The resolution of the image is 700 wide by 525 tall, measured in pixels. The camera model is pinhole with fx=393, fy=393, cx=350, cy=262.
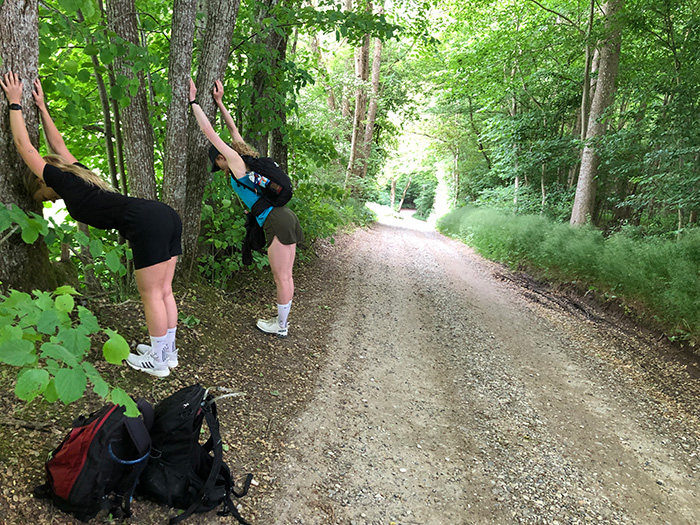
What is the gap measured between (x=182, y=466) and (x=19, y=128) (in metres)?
2.19

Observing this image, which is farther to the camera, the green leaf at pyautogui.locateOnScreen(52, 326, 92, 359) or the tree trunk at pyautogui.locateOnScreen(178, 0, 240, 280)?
the tree trunk at pyautogui.locateOnScreen(178, 0, 240, 280)

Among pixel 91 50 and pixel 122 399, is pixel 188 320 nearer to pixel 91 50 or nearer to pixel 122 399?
pixel 91 50

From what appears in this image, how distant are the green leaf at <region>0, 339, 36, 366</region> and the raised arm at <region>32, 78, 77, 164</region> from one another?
1660 mm

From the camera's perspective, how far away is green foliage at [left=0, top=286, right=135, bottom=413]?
1.31 metres

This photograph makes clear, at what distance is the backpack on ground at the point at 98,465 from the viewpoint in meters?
1.80

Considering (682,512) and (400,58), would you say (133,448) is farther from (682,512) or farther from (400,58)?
(400,58)

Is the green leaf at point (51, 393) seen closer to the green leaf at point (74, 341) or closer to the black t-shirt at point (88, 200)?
the green leaf at point (74, 341)

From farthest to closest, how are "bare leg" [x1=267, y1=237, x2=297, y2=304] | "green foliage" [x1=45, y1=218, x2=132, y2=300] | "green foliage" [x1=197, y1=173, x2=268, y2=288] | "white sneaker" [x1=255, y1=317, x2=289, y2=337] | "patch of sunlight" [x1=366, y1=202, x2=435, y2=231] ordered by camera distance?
"patch of sunlight" [x1=366, y1=202, x2=435, y2=231]
"white sneaker" [x1=255, y1=317, x2=289, y2=337]
"green foliage" [x1=197, y1=173, x2=268, y2=288]
"bare leg" [x1=267, y1=237, x2=297, y2=304]
"green foliage" [x1=45, y1=218, x2=132, y2=300]

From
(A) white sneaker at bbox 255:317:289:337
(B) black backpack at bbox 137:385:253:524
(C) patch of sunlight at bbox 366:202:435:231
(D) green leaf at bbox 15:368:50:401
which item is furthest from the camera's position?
(C) patch of sunlight at bbox 366:202:435:231

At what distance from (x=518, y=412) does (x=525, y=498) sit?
115 centimetres

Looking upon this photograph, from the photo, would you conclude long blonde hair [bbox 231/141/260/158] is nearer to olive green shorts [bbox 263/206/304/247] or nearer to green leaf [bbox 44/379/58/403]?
olive green shorts [bbox 263/206/304/247]

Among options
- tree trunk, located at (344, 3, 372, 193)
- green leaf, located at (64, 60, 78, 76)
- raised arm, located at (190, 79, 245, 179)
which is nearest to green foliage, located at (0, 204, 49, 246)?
green leaf, located at (64, 60, 78, 76)

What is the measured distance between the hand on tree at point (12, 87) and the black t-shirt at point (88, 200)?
441 millimetres

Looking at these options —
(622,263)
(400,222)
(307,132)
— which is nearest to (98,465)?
(307,132)
